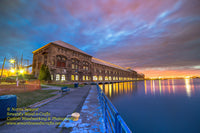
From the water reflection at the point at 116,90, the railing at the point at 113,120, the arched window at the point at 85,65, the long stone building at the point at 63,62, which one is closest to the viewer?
the railing at the point at 113,120

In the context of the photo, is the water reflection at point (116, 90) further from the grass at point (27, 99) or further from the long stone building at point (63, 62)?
the grass at point (27, 99)

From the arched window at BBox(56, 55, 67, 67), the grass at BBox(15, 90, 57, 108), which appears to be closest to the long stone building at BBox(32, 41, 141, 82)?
the arched window at BBox(56, 55, 67, 67)

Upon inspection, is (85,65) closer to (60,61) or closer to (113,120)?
(60,61)

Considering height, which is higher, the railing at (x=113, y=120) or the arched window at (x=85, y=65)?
the arched window at (x=85, y=65)

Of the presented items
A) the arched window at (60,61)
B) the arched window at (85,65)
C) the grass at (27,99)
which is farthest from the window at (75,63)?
the grass at (27,99)

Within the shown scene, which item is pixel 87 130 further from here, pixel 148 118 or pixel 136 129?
pixel 148 118

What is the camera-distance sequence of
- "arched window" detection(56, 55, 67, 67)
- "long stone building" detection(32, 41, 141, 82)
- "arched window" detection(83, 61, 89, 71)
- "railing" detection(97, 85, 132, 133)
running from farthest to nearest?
"arched window" detection(83, 61, 89, 71)
"arched window" detection(56, 55, 67, 67)
"long stone building" detection(32, 41, 141, 82)
"railing" detection(97, 85, 132, 133)

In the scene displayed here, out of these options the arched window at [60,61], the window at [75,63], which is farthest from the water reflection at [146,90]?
the arched window at [60,61]

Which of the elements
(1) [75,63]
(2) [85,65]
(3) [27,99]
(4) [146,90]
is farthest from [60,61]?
(4) [146,90]

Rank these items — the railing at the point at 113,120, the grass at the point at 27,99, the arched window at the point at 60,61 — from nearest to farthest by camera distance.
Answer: the railing at the point at 113,120 < the grass at the point at 27,99 < the arched window at the point at 60,61

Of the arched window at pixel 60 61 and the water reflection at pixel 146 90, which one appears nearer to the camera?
the water reflection at pixel 146 90

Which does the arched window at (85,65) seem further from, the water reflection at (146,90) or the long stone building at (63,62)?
the water reflection at (146,90)

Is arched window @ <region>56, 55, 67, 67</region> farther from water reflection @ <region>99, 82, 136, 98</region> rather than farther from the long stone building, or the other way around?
water reflection @ <region>99, 82, 136, 98</region>

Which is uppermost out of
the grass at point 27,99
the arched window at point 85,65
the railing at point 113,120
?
the arched window at point 85,65
